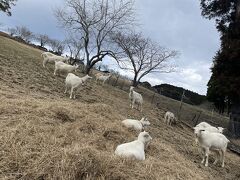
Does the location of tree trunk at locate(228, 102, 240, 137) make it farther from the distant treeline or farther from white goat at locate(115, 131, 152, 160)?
the distant treeline

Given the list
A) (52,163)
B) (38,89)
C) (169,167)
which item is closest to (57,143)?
(52,163)

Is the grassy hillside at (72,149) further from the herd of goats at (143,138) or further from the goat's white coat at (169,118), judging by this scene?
the goat's white coat at (169,118)

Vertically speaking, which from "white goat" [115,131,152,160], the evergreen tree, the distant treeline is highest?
the evergreen tree

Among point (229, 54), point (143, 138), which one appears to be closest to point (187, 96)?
point (229, 54)

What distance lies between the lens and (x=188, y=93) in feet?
195

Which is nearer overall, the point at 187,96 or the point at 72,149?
the point at 72,149

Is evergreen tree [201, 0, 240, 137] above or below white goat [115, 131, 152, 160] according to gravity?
above

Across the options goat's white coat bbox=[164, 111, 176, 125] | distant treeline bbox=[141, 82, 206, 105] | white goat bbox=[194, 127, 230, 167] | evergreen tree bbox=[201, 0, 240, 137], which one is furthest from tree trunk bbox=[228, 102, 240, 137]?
distant treeline bbox=[141, 82, 206, 105]

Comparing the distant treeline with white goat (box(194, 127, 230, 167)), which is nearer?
white goat (box(194, 127, 230, 167))

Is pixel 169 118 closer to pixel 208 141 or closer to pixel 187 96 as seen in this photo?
pixel 208 141

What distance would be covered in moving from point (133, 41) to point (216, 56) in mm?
18703

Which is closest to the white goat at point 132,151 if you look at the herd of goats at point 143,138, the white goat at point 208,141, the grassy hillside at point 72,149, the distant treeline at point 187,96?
the herd of goats at point 143,138

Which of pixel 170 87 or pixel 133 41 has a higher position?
pixel 133 41

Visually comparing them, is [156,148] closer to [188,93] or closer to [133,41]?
[133,41]
